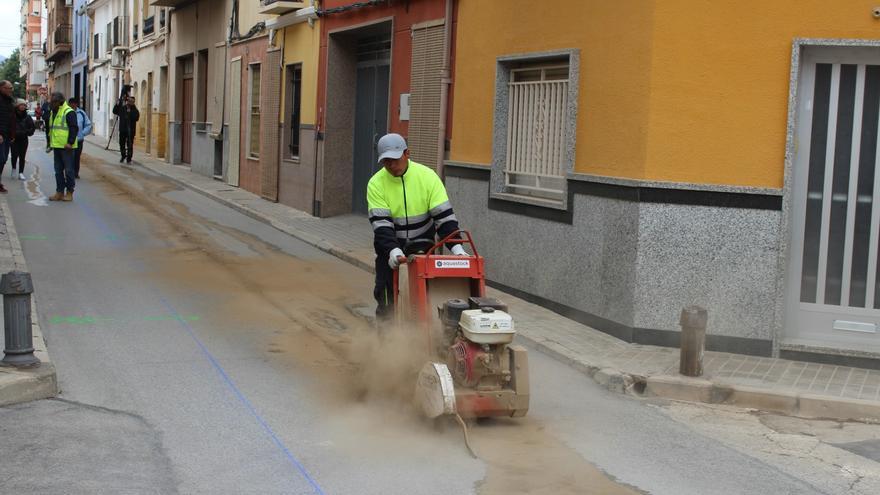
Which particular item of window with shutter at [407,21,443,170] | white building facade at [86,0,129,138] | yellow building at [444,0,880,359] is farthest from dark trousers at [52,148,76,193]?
white building facade at [86,0,129,138]

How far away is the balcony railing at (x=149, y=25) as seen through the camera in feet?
111

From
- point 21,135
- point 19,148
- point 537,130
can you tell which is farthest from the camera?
point 19,148

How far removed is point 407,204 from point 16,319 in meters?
2.74

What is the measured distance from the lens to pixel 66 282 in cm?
Answer: 1064

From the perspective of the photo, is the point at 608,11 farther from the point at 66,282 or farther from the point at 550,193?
the point at 66,282

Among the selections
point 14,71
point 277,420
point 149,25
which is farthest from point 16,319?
point 14,71

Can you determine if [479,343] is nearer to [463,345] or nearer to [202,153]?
[463,345]

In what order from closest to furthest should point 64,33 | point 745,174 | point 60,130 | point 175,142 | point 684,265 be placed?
point 745,174 → point 684,265 → point 60,130 → point 175,142 → point 64,33

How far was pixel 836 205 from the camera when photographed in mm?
8773

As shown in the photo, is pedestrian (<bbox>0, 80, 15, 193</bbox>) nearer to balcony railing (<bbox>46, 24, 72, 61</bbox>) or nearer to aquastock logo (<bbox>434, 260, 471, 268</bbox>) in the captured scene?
aquastock logo (<bbox>434, 260, 471, 268</bbox>)

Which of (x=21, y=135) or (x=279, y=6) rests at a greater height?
(x=279, y=6)

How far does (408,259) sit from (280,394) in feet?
4.63

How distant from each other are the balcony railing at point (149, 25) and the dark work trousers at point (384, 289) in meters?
29.1

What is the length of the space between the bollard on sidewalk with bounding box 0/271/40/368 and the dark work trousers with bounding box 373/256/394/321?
7.84 feet
